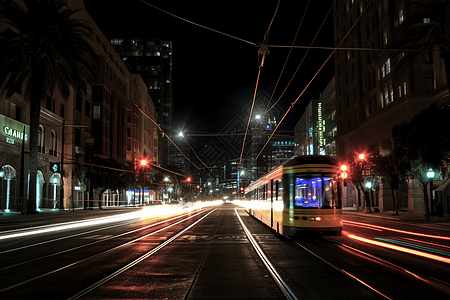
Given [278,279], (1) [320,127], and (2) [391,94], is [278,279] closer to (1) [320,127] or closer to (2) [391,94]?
(2) [391,94]

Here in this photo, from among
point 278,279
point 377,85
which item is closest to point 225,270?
point 278,279

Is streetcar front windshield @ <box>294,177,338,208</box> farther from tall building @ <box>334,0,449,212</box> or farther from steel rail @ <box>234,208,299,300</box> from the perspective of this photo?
tall building @ <box>334,0,449,212</box>

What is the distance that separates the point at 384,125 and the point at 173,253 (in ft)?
137

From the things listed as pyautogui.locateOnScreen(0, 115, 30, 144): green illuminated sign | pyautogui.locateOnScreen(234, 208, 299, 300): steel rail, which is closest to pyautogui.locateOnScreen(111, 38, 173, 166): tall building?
pyautogui.locateOnScreen(0, 115, 30, 144): green illuminated sign

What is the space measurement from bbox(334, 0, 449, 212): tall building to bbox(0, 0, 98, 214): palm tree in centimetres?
2154

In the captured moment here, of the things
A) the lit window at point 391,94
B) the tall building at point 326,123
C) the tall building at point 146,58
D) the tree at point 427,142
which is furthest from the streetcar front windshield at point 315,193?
the tall building at point 146,58

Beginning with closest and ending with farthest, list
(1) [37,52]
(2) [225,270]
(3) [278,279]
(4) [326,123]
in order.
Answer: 1. (3) [278,279]
2. (2) [225,270]
3. (1) [37,52]
4. (4) [326,123]

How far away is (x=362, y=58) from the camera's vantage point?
57062 mm

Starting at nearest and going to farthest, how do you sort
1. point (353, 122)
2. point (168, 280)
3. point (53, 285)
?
point (53, 285)
point (168, 280)
point (353, 122)

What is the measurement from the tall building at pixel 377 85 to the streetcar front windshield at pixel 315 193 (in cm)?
1938

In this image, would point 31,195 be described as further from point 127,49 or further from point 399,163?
point 127,49

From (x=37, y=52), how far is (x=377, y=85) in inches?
1522

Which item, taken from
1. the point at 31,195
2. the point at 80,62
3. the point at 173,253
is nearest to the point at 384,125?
the point at 80,62

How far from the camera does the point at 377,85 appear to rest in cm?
5184
